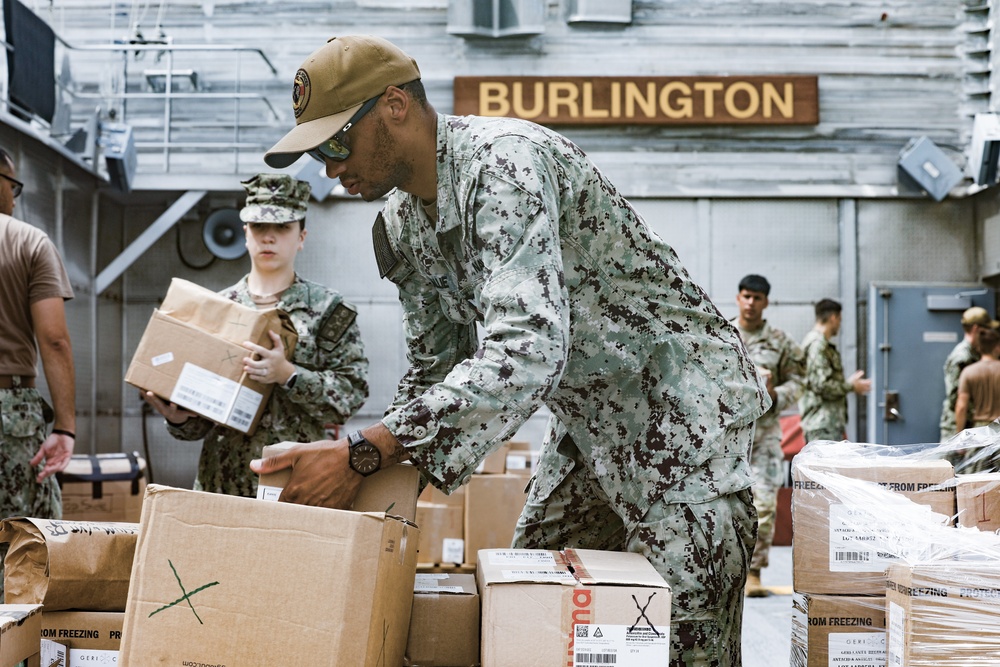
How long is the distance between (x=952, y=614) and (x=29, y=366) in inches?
115

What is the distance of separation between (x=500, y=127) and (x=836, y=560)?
944 mm

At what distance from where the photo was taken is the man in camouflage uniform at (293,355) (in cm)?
337

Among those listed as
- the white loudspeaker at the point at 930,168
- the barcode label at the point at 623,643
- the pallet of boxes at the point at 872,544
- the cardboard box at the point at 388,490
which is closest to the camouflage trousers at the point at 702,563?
the pallet of boxes at the point at 872,544

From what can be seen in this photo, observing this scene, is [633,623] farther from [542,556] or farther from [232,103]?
[232,103]

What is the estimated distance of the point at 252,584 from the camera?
1394 mm

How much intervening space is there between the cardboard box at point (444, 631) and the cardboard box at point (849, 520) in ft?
1.82

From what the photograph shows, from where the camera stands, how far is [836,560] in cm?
172

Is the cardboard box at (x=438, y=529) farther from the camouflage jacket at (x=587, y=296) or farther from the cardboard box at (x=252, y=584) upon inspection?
the cardboard box at (x=252, y=584)

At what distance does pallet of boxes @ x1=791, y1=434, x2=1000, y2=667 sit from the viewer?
1.54 metres

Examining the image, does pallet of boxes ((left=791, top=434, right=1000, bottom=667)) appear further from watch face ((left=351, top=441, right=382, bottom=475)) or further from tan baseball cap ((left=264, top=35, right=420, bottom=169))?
tan baseball cap ((left=264, top=35, right=420, bottom=169))

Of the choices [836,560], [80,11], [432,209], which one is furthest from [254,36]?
[836,560]

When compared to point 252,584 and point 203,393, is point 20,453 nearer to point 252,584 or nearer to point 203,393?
point 203,393

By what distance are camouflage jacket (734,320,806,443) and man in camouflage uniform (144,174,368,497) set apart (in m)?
2.48

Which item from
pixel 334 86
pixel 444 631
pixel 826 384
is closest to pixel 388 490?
pixel 444 631
